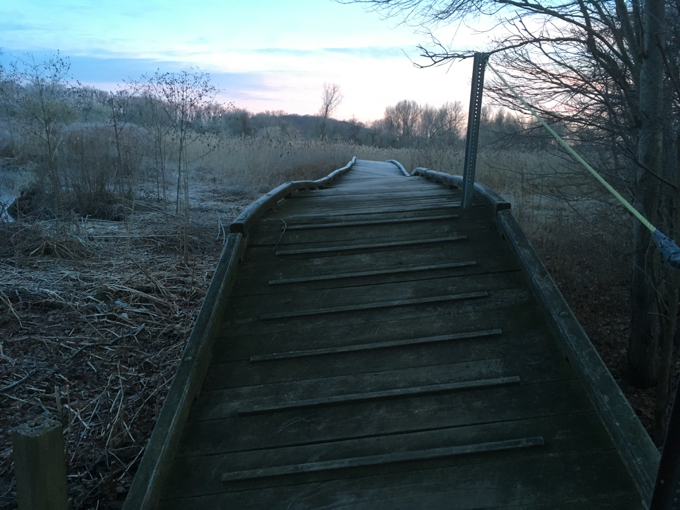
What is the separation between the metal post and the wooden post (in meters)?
3.19

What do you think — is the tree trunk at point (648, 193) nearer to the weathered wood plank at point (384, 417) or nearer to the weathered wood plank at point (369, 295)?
the weathered wood plank at point (369, 295)

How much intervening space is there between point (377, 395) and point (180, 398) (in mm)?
936

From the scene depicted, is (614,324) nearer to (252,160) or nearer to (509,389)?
(509,389)

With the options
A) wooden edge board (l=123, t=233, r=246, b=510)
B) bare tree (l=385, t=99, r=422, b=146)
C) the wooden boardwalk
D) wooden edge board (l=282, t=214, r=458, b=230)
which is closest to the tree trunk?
wooden edge board (l=282, t=214, r=458, b=230)

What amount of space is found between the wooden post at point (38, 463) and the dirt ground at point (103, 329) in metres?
1.37

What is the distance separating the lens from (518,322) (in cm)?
285

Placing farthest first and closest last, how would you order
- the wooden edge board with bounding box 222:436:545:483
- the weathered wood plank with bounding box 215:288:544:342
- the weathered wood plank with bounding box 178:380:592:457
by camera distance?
the weathered wood plank with bounding box 215:288:544:342
the weathered wood plank with bounding box 178:380:592:457
the wooden edge board with bounding box 222:436:545:483

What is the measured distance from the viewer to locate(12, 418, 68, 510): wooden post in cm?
151

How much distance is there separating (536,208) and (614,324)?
2.68 metres

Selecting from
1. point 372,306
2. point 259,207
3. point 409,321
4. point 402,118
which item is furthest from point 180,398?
point 402,118

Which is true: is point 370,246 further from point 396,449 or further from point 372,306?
point 396,449

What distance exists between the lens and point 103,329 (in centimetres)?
459

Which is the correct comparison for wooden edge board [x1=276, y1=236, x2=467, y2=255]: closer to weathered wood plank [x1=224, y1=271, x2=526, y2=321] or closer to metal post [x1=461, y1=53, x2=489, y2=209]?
weathered wood plank [x1=224, y1=271, x2=526, y2=321]

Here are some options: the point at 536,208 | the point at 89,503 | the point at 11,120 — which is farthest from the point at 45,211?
the point at 536,208
